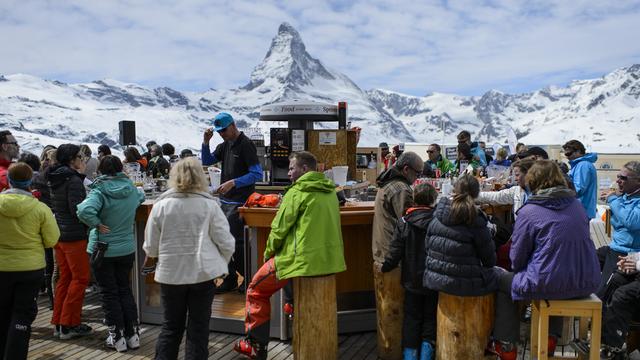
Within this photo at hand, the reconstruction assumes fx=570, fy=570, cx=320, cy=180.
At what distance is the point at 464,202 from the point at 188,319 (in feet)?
6.45

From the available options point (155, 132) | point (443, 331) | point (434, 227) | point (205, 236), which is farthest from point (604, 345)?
point (155, 132)

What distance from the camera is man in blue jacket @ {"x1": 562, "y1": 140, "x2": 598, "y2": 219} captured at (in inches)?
231

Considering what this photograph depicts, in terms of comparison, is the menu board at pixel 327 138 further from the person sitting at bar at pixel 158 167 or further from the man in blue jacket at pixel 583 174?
the person sitting at bar at pixel 158 167

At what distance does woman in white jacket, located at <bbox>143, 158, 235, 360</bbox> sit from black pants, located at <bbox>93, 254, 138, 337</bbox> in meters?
1.02

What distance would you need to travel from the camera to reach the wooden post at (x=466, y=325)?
3766 millimetres

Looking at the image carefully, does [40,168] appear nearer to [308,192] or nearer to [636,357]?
[308,192]

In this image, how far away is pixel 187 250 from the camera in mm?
3643

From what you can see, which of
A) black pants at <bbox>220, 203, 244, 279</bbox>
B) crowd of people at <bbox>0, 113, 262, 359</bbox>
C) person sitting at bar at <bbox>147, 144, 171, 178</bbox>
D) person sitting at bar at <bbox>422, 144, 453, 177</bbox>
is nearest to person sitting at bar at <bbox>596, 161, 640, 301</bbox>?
person sitting at bar at <bbox>422, 144, 453, 177</bbox>

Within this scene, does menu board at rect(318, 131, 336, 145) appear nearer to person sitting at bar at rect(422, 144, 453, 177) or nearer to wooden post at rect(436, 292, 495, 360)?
person sitting at bar at rect(422, 144, 453, 177)

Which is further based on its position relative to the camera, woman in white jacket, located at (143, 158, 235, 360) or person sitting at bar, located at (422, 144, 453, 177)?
person sitting at bar, located at (422, 144, 453, 177)

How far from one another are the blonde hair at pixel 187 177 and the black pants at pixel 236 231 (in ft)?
4.94

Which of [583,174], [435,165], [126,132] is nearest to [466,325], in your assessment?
[583,174]

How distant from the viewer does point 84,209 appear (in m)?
4.40

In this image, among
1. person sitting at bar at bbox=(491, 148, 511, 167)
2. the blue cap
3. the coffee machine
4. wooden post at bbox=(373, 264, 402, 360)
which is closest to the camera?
wooden post at bbox=(373, 264, 402, 360)
